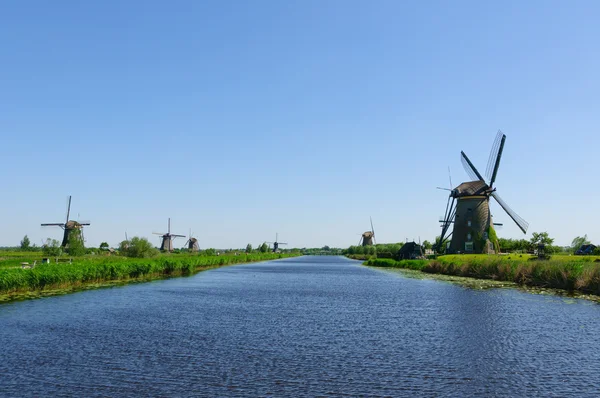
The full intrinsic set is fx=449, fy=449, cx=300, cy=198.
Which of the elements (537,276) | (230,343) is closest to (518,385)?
(230,343)

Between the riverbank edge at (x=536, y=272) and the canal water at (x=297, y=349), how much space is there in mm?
7451


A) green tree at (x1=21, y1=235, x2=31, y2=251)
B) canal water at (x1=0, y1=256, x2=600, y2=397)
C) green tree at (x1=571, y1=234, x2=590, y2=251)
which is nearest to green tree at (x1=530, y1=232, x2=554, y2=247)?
green tree at (x1=571, y1=234, x2=590, y2=251)

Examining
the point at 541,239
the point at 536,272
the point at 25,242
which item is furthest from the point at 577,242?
the point at 25,242

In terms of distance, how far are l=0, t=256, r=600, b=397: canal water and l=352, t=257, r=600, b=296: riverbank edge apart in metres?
7.45

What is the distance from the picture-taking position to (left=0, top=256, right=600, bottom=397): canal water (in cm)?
1305

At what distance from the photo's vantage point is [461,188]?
3184 inches

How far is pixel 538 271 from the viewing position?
145ft

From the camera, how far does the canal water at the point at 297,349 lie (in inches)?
514

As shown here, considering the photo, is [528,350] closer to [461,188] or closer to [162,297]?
[162,297]

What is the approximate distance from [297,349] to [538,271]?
35544 millimetres

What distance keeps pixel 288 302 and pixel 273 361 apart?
58.1 ft

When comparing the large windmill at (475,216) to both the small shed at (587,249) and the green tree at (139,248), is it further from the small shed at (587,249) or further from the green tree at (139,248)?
the green tree at (139,248)

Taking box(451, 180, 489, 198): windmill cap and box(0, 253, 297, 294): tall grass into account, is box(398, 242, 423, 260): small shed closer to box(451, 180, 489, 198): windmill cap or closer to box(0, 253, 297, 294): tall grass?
box(451, 180, 489, 198): windmill cap

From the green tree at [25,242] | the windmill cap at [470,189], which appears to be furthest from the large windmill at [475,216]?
the green tree at [25,242]
